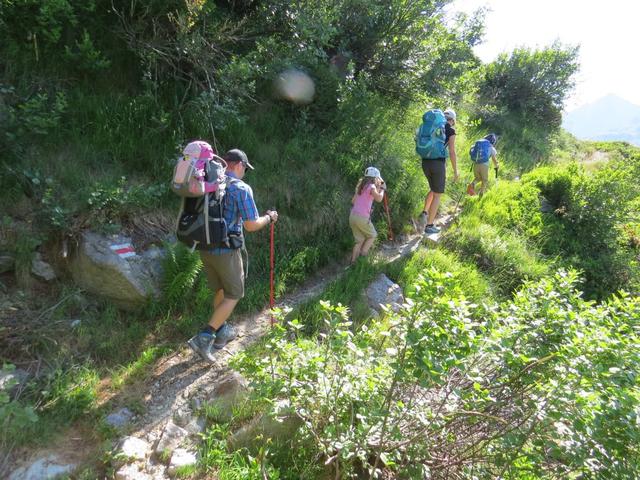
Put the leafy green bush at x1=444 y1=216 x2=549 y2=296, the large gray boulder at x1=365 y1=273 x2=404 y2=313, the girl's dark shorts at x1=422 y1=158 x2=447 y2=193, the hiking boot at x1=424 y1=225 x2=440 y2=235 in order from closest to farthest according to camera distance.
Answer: the large gray boulder at x1=365 y1=273 x2=404 y2=313 < the girl's dark shorts at x1=422 y1=158 x2=447 y2=193 < the leafy green bush at x1=444 y1=216 x2=549 y2=296 < the hiking boot at x1=424 y1=225 x2=440 y2=235

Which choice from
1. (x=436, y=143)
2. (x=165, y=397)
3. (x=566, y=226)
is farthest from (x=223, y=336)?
(x=566, y=226)

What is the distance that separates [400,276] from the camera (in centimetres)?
580

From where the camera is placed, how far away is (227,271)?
3.80 m

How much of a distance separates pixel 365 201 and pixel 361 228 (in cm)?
41

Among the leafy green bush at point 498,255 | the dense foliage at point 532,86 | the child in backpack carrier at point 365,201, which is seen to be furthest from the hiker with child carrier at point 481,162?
the dense foliage at point 532,86

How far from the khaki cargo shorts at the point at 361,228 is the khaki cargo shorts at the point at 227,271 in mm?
2196

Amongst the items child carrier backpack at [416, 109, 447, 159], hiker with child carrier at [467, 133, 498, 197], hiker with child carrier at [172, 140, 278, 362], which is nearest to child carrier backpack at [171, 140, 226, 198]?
hiker with child carrier at [172, 140, 278, 362]

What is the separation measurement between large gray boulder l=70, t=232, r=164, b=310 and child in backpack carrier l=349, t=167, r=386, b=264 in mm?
2822

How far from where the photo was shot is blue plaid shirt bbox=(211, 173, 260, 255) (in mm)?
3619

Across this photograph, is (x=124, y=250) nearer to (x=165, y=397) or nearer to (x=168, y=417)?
(x=165, y=397)

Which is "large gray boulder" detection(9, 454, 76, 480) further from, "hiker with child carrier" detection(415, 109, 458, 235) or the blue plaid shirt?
"hiker with child carrier" detection(415, 109, 458, 235)

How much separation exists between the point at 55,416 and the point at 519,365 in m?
3.51

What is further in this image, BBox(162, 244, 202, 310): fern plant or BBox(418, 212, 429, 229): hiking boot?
BBox(418, 212, 429, 229): hiking boot

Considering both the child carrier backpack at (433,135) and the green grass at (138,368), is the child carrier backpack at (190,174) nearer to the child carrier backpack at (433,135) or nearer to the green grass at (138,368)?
the green grass at (138,368)
